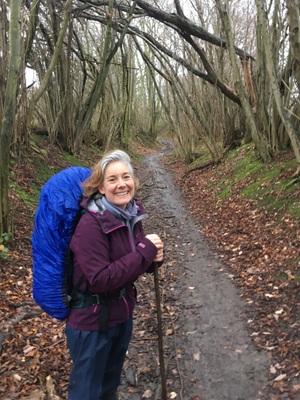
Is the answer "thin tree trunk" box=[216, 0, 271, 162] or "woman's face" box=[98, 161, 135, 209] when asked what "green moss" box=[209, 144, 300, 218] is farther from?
"woman's face" box=[98, 161, 135, 209]

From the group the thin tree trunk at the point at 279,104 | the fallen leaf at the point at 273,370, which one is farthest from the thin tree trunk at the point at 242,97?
the fallen leaf at the point at 273,370

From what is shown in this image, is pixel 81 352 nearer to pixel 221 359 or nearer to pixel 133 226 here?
pixel 133 226

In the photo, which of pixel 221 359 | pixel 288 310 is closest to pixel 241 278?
pixel 288 310

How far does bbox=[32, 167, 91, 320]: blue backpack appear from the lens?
6.68 feet

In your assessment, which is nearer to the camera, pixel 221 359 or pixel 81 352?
pixel 81 352

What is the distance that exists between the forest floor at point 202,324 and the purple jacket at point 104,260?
125cm

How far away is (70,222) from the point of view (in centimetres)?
207

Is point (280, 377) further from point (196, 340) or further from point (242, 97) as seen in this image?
point (242, 97)

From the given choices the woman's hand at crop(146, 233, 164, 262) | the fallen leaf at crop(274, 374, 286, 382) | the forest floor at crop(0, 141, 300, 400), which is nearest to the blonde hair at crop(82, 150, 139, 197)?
the woman's hand at crop(146, 233, 164, 262)

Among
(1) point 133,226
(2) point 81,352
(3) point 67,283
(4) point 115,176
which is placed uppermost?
(4) point 115,176

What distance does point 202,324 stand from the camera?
410 cm

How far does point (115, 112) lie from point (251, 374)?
13660 mm

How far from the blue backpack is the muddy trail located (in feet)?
5.29

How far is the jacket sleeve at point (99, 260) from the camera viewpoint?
198cm
